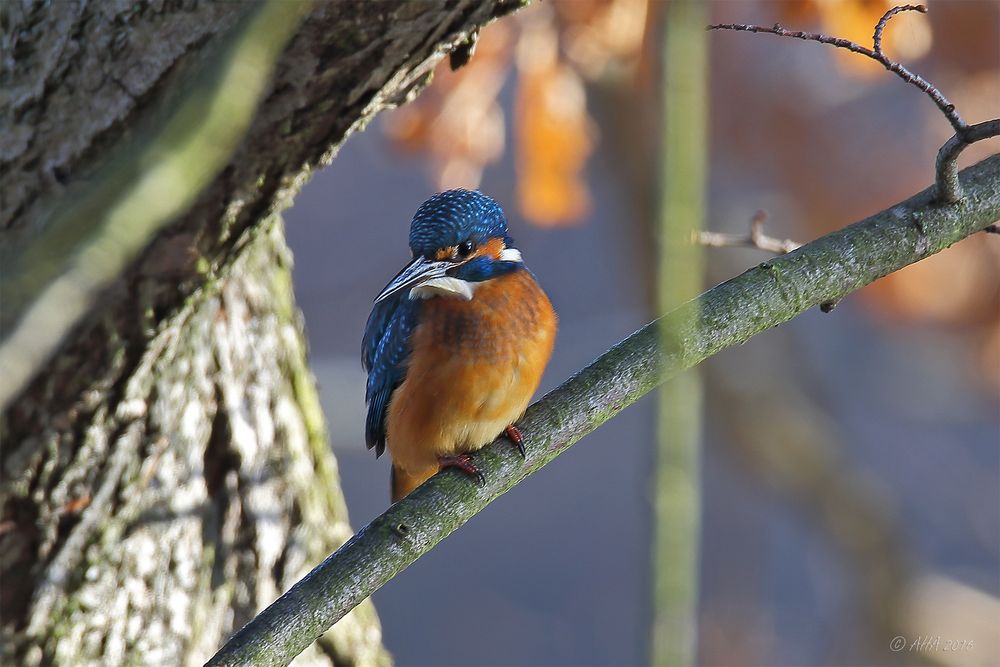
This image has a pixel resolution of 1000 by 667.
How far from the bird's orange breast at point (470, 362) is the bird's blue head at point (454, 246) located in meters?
0.04

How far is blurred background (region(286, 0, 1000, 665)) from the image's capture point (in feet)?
11.8

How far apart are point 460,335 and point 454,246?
22 centimetres

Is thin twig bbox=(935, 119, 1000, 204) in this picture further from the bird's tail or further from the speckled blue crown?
the bird's tail

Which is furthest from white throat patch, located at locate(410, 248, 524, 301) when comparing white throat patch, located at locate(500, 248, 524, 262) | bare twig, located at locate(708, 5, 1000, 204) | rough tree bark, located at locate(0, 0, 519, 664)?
bare twig, located at locate(708, 5, 1000, 204)

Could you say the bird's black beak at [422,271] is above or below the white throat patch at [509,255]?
above

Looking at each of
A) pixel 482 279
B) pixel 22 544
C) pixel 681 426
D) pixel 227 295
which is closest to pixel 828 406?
pixel 482 279

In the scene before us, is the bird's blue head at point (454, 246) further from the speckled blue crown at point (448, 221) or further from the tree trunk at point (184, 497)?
the tree trunk at point (184, 497)

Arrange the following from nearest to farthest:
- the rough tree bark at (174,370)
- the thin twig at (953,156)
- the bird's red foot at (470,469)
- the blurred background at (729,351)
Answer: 1. the thin twig at (953,156)
2. the rough tree bark at (174,370)
3. the bird's red foot at (470,469)
4. the blurred background at (729,351)

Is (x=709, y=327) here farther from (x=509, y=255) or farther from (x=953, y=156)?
(x=509, y=255)

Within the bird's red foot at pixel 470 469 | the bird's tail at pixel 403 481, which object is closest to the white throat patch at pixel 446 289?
the bird's tail at pixel 403 481

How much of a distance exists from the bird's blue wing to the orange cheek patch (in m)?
0.20

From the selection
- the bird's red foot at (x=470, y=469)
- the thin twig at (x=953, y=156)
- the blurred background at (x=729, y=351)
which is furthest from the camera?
the blurred background at (x=729, y=351)

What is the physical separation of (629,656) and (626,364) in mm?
6195

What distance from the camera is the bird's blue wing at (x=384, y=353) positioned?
2.77 metres
